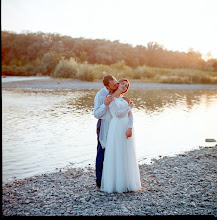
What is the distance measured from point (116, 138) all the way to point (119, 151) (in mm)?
190

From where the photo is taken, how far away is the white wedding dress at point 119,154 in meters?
4.13

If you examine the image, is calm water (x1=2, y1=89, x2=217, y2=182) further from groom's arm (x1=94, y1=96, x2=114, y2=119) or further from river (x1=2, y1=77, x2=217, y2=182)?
groom's arm (x1=94, y1=96, x2=114, y2=119)

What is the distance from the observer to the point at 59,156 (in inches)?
259

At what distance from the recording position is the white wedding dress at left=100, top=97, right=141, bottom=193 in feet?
13.6

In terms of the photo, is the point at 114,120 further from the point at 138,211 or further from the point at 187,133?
the point at 187,133

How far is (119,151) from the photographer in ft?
13.6

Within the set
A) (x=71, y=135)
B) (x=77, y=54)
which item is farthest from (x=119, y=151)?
(x=77, y=54)

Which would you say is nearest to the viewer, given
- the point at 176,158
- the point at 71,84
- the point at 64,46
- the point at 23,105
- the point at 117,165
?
the point at 117,165

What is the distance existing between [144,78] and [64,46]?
18092mm

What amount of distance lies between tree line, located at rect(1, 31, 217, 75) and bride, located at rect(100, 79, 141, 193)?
31.1 m

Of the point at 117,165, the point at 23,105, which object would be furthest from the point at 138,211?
the point at 23,105

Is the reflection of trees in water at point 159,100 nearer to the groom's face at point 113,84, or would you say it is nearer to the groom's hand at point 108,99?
the groom's face at point 113,84

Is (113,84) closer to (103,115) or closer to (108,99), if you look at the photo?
(108,99)

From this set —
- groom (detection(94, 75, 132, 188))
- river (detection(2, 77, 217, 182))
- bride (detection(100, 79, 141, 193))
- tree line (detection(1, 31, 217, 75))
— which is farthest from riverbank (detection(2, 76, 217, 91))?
bride (detection(100, 79, 141, 193))
